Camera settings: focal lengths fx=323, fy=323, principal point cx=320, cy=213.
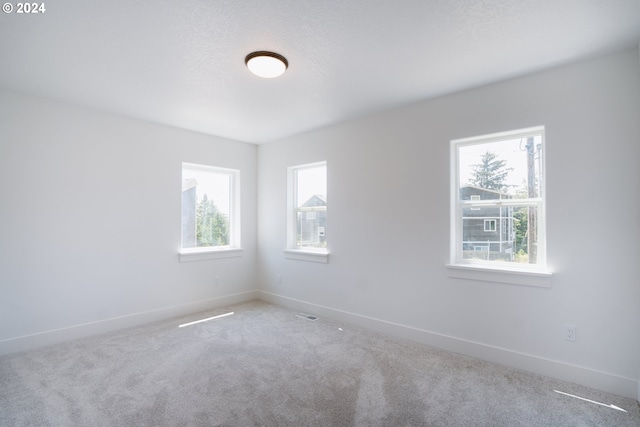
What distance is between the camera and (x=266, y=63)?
2457mm

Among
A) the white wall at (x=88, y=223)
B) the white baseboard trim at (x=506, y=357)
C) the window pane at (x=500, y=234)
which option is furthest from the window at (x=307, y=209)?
the window pane at (x=500, y=234)

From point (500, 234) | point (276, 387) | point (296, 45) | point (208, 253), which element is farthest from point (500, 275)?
point (208, 253)

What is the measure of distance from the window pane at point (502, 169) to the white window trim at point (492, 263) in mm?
48

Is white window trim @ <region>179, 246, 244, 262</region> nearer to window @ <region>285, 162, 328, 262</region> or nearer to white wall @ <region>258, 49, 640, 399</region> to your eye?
window @ <region>285, 162, 328, 262</region>

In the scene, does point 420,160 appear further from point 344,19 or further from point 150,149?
point 150,149

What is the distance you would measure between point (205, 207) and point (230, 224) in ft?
1.68

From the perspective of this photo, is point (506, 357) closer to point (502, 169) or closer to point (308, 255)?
point (502, 169)

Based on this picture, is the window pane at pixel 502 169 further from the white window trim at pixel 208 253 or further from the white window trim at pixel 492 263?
the white window trim at pixel 208 253

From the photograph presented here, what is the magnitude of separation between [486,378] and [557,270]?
1036 mm

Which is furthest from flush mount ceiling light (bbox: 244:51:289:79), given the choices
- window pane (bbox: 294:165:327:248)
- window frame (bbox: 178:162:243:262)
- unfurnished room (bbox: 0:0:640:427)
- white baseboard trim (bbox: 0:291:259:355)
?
white baseboard trim (bbox: 0:291:259:355)

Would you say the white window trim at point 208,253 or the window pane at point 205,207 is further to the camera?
the window pane at point 205,207

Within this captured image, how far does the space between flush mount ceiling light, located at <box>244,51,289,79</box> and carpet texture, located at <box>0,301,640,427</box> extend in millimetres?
2427

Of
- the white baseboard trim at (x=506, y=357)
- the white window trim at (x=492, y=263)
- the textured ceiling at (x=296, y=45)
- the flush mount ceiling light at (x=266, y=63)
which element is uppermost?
the textured ceiling at (x=296, y=45)

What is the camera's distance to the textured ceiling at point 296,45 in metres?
1.93
